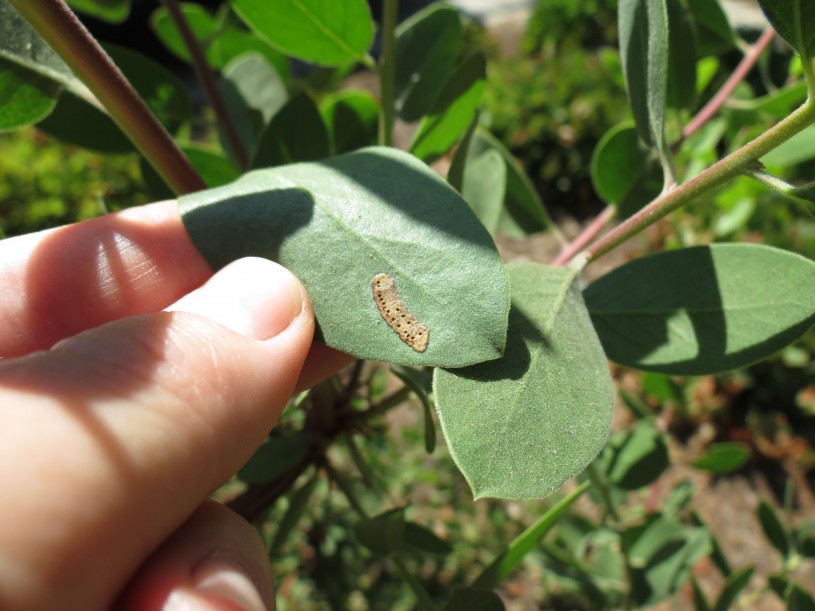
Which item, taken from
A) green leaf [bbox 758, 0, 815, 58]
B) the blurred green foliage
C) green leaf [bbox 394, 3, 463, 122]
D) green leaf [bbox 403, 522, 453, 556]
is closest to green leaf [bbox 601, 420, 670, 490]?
green leaf [bbox 403, 522, 453, 556]

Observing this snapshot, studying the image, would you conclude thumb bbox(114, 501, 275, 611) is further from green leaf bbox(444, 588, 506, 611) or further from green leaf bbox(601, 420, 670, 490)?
green leaf bbox(601, 420, 670, 490)

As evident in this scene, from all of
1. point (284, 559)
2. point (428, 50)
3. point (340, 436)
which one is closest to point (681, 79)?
point (428, 50)

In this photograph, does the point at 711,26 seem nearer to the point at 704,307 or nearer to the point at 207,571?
the point at 704,307

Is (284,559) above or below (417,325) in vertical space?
below

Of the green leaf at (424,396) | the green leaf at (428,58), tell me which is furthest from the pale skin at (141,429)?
the green leaf at (428,58)

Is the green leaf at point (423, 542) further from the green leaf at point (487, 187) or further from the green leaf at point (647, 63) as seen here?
the green leaf at point (647, 63)

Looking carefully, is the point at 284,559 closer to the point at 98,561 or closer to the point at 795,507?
the point at 98,561
